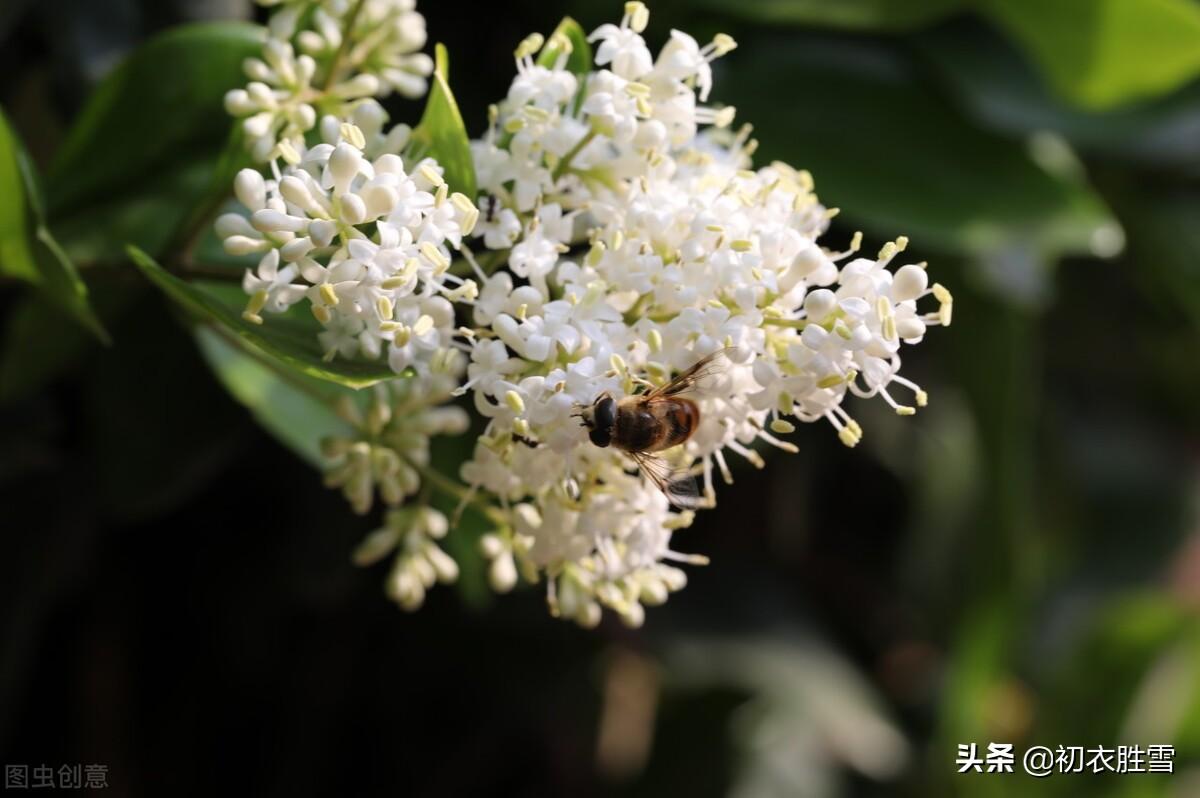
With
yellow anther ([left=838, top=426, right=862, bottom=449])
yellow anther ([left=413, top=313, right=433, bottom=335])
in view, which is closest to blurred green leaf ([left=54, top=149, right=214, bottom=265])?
yellow anther ([left=413, top=313, right=433, bottom=335])

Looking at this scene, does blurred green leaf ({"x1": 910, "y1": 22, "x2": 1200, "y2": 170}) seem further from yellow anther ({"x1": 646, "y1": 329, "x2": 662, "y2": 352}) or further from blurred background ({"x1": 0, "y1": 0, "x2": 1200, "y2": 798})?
yellow anther ({"x1": 646, "y1": 329, "x2": 662, "y2": 352})

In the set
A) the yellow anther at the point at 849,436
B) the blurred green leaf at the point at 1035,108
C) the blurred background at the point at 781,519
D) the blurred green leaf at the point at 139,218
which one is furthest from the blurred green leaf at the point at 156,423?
the blurred green leaf at the point at 1035,108

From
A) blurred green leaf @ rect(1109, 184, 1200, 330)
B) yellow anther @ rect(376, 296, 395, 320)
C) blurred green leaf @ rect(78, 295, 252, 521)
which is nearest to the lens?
yellow anther @ rect(376, 296, 395, 320)

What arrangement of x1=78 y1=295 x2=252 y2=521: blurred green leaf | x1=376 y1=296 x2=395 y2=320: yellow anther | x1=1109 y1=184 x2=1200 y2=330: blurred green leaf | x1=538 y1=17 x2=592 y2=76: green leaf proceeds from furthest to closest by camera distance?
1. x1=1109 y1=184 x2=1200 y2=330: blurred green leaf
2. x1=78 y1=295 x2=252 y2=521: blurred green leaf
3. x1=538 y1=17 x2=592 y2=76: green leaf
4. x1=376 y1=296 x2=395 y2=320: yellow anther

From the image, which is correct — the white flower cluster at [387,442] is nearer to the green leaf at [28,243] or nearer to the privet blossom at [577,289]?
the privet blossom at [577,289]

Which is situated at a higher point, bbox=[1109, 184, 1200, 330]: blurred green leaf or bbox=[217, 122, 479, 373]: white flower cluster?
bbox=[217, 122, 479, 373]: white flower cluster

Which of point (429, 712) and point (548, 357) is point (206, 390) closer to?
point (548, 357)
